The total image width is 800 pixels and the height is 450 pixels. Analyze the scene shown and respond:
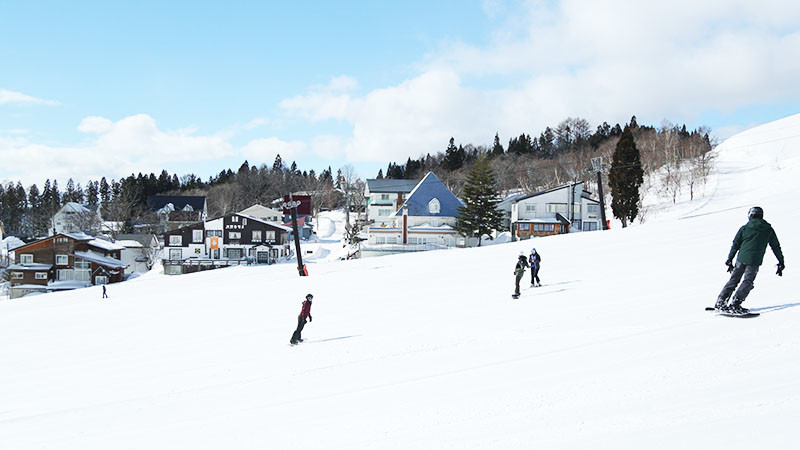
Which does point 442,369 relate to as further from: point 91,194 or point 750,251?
point 91,194

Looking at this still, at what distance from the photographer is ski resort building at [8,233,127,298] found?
51375 millimetres

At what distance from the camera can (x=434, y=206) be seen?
52.7 metres

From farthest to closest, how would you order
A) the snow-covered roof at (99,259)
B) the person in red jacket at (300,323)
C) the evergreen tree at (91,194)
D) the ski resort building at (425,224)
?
the evergreen tree at (91,194) → the snow-covered roof at (99,259) → the ski resort building at (425,224) → the person in red jacket at (300,323)

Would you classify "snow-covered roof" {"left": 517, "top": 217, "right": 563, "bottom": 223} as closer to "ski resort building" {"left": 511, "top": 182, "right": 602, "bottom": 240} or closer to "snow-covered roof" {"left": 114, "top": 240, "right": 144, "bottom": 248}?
"ski resort building" {"left": 511, "top": 182, "right": 602, "bottom": 240}

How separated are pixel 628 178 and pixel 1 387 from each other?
4196 cm

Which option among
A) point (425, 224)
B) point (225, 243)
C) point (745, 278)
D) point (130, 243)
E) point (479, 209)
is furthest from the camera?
point (130, 243)

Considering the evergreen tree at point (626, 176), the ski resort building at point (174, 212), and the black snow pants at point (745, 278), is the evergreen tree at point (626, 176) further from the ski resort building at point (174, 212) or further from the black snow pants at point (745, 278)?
the ski resort building at point (174, 212)

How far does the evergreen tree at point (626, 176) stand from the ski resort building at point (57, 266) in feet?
182

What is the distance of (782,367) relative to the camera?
18.7ft

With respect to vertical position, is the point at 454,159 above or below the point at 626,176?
above

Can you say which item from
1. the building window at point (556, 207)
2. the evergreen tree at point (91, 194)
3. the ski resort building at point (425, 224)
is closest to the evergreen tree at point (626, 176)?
the building window at point (556, 207)

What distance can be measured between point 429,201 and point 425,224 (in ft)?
9.13

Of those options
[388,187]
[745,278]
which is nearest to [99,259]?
[388,187]

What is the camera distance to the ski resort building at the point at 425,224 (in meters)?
50.3
